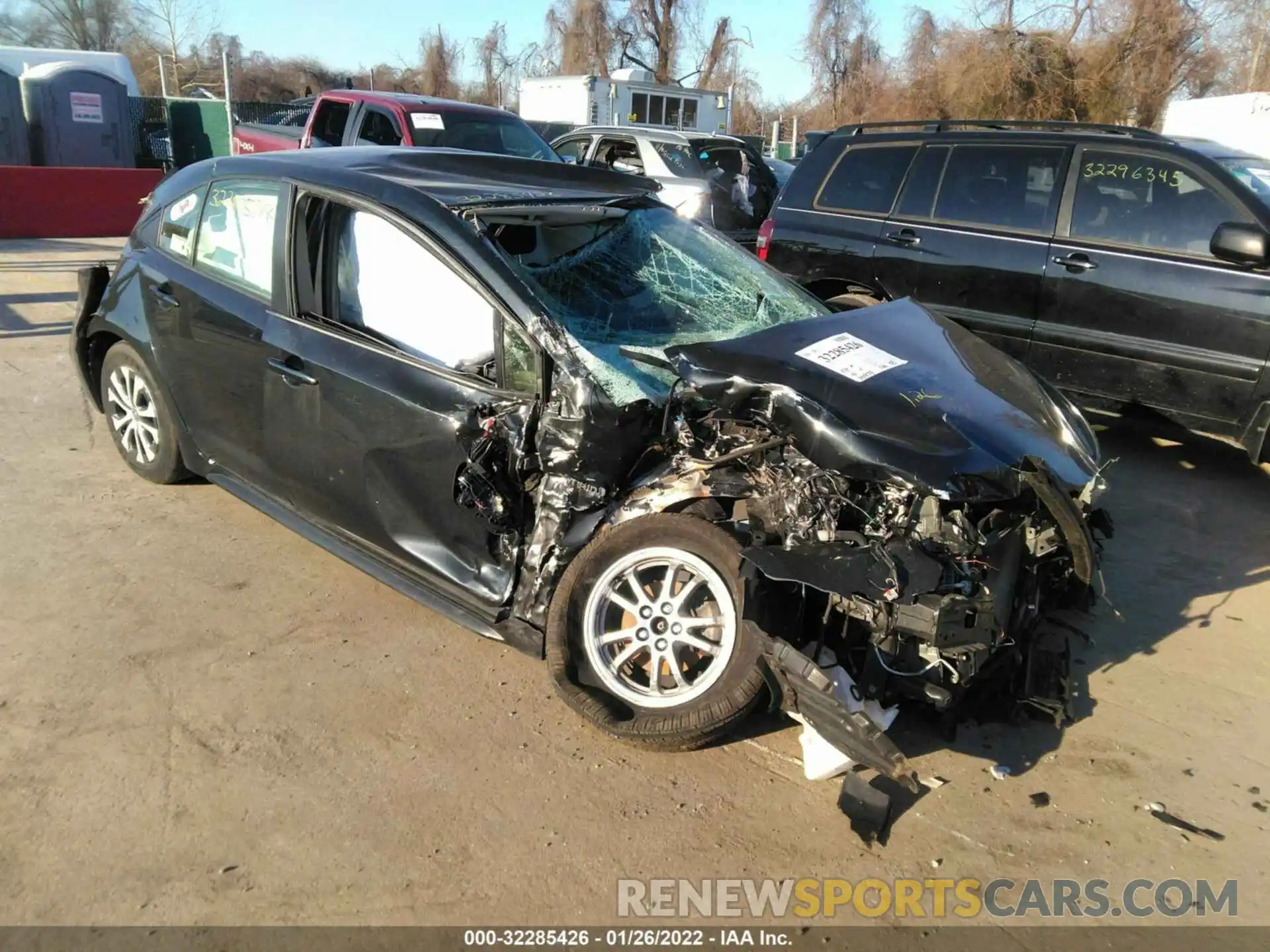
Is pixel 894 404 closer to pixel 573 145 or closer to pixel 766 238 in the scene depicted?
pixel 766 238

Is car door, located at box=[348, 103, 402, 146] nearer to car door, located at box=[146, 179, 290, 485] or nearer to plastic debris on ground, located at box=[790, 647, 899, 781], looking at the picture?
car door, located at box=[146, 179, 290, 485]

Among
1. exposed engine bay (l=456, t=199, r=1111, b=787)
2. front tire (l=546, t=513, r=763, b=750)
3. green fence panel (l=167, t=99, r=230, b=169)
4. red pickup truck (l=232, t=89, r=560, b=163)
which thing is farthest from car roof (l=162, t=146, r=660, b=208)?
green fence panel (l=167, t=99, r=230, b=169)

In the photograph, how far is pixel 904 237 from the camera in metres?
6.36

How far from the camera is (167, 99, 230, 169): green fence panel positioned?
2383 cm

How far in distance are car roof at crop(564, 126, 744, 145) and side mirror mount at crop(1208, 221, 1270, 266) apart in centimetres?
739

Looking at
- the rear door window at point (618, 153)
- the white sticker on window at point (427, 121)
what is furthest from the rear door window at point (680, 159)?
the white sticker on window at point (427, 121)

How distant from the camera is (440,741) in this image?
315cm

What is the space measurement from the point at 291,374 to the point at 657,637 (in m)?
1.79

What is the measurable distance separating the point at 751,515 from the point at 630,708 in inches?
29.3

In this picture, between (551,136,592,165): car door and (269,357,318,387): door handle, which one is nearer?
(269,357,318,387): door handle

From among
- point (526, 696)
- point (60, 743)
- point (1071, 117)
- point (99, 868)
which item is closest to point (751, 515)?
point (526, 696)

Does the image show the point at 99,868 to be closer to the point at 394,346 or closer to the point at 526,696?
the point at 526,696

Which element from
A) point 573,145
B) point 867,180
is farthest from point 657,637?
point 573,145

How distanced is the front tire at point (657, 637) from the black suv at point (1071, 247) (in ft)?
12.2
